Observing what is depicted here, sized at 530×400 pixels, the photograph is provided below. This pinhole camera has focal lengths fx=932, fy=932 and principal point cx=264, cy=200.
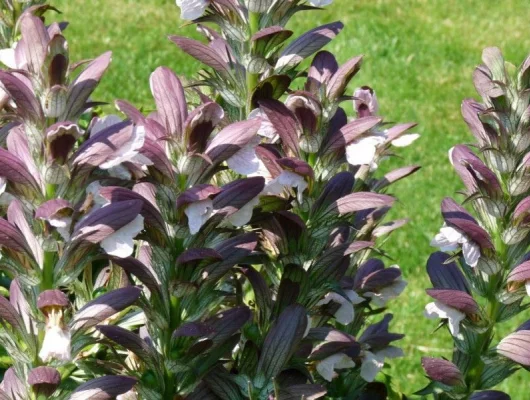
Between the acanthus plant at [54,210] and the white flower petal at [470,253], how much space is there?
0.62 m

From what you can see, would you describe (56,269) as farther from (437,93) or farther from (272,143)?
(437,93)

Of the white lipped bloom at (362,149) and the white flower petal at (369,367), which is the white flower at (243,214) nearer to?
the white lipped bloom at (362,149)

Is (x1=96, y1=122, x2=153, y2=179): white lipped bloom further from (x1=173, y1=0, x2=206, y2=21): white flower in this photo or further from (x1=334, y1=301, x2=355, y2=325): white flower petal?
(x1=334, y1=301, x2=355, y2=325): white flower petal

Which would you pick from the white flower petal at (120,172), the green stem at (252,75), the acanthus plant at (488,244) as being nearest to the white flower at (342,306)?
the acanthus plant at (488,244)

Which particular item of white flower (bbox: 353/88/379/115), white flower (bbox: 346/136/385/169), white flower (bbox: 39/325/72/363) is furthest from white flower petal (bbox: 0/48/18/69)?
white flower (bbox: 353/88/379/115)

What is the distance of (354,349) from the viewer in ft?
5.82

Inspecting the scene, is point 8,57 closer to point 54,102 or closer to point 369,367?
point 54,102

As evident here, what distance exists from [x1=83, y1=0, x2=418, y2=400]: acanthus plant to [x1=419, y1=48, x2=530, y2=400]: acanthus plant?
183 millimetres

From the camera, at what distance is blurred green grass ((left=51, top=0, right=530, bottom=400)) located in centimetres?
504

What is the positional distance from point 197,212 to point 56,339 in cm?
26

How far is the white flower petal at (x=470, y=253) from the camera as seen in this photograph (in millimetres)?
1658

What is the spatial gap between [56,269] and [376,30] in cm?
572

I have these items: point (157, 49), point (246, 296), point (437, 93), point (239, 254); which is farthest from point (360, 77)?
point (239, 254)

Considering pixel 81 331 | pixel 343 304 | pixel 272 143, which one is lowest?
pixel 343 304
